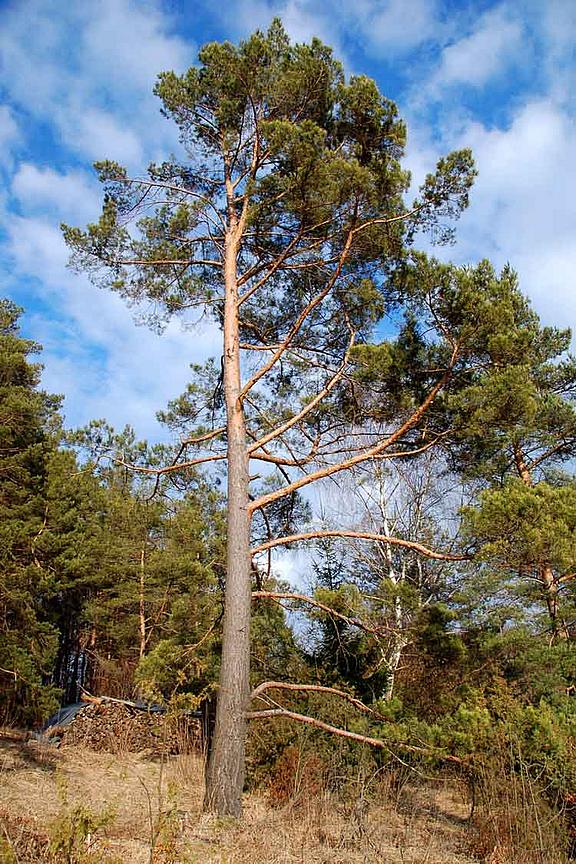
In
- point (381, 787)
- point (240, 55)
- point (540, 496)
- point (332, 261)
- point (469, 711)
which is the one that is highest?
point (240, 55)

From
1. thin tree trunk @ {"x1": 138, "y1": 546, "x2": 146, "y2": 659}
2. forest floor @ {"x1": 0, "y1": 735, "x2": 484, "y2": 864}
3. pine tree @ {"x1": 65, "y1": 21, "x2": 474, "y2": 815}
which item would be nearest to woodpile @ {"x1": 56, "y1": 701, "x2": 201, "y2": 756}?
thin tree trunk @ {"x1": 138, "y1": 546, "x2": 146, "y2": 659}

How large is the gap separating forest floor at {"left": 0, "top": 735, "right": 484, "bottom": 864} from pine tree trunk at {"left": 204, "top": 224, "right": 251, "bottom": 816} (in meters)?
0.34

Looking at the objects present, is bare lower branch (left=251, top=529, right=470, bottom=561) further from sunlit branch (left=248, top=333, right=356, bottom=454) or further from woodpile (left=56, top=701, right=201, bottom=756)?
woodpile (left=56, top=701, right=201, bottom=756)

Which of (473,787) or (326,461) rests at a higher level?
(326,461)

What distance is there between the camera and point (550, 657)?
8188mm

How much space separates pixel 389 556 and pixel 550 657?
229 inches

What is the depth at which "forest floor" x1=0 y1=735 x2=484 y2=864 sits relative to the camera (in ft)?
10.5

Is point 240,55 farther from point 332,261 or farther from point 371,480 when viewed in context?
point 371,480

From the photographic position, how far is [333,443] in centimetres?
A: 798

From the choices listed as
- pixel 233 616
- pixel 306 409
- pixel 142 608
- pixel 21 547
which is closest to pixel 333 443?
pixel 306 409

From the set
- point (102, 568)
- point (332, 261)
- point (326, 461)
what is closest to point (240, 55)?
point (332, 261)

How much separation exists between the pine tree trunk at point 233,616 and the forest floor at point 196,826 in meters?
0.34

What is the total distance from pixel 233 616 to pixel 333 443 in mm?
2621

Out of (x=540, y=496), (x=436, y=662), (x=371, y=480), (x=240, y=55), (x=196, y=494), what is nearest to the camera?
Result: (x=540, y=496)
